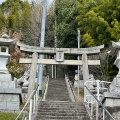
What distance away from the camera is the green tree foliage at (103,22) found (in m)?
20.7

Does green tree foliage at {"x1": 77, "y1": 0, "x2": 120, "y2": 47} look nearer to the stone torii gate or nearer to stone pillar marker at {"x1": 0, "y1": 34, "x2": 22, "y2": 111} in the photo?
the stone torii gate

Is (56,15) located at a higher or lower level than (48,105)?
higher

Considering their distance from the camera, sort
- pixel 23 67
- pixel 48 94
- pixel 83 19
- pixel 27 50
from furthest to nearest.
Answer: pixel 23 67 < pixel 83 19 < pixel 48 94 < pixel 27 50

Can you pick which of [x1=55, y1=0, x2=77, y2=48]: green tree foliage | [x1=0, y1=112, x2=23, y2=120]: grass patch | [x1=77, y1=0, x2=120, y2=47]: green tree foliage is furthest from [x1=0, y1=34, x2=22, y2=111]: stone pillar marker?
[x1=55, y1=0, x2=77, y2=48]: green tree foliage

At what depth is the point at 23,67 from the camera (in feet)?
93.3

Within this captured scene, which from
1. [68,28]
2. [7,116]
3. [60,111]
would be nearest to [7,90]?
[7,116]

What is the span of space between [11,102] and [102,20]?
34.6 feet

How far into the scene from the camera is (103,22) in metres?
20.8

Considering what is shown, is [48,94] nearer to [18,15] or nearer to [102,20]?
[102,20]

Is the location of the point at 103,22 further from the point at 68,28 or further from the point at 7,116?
the point at 7,116

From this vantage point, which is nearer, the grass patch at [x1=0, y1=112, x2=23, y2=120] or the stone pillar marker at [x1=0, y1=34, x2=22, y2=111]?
the grass patch at [x1=0, y1=112, x2=23, y2=120]

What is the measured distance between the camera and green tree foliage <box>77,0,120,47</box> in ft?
68.0

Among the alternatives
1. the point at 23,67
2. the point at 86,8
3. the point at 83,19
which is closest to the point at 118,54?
the point at 83,19

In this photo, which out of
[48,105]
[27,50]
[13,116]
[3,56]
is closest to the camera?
[13,116]
